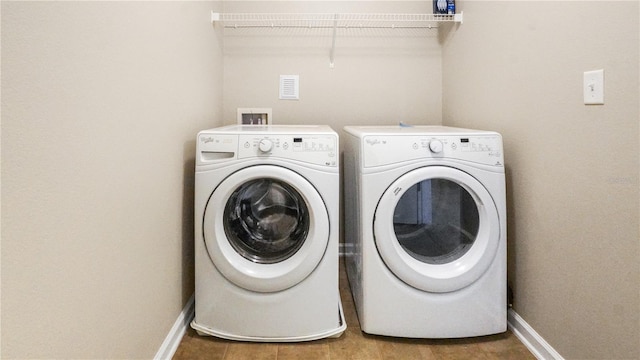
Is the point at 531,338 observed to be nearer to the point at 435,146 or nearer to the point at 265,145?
the point at 435,146

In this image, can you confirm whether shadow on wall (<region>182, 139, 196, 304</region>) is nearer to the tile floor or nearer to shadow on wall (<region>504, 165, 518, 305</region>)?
the tile floor

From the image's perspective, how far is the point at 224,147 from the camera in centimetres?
151

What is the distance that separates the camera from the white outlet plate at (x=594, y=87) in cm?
112

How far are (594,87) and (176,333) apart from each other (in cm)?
167

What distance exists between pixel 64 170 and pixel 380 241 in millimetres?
1060

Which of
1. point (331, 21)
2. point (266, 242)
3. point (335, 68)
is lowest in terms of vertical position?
point (266, 242)

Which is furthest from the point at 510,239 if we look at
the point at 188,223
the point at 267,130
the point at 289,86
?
the point at 289,86

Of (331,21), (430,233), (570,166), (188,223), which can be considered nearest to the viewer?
(570,166)

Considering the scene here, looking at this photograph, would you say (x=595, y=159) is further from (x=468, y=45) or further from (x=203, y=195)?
(x=203, y=195)

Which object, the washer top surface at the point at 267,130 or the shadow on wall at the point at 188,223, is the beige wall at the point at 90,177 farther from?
the washer top surface at the point at 267,130

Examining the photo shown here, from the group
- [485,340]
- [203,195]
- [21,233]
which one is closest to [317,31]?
[203,195]

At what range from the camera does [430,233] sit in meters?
1.60

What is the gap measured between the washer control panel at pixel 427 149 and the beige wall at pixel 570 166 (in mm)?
148

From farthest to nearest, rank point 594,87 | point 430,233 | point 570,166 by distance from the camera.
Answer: point 430,233
point 570,166
point 594,87
